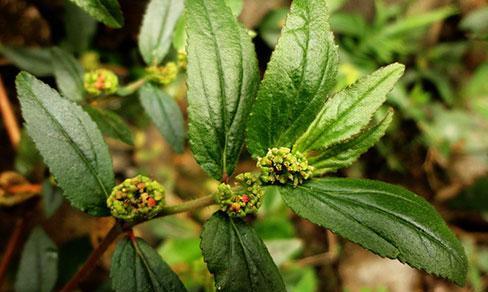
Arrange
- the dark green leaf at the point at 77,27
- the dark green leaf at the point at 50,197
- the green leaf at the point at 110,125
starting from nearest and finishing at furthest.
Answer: the green leaf at the point at 110,125, the dark green leaf at the point at 50,197, the dark green leaf at the point at 77,27

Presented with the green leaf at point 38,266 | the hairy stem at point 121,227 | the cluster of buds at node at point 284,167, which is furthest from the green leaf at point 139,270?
the green leaf at point 38,266

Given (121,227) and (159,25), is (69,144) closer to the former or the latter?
(121,227)

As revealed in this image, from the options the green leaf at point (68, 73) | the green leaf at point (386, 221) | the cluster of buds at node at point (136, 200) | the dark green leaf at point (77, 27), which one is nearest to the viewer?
the green leaf at point (386, 221)

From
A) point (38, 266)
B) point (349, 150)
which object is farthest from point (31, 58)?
point (349, 150)

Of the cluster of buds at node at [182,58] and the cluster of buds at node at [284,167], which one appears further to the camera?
the cluster of buds at node at [182,58]

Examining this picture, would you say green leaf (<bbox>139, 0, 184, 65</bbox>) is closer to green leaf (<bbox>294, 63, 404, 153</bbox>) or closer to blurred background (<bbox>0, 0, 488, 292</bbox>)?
blurred background (<bbox>0, 0, 488, 292</bbox>)

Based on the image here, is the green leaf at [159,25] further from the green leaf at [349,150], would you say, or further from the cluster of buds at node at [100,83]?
the green leaf at [349,150]

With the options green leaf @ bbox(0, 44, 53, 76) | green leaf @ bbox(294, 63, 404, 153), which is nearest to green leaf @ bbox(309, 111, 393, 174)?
green leaf @ bbox(294, 63, 404, 153)
